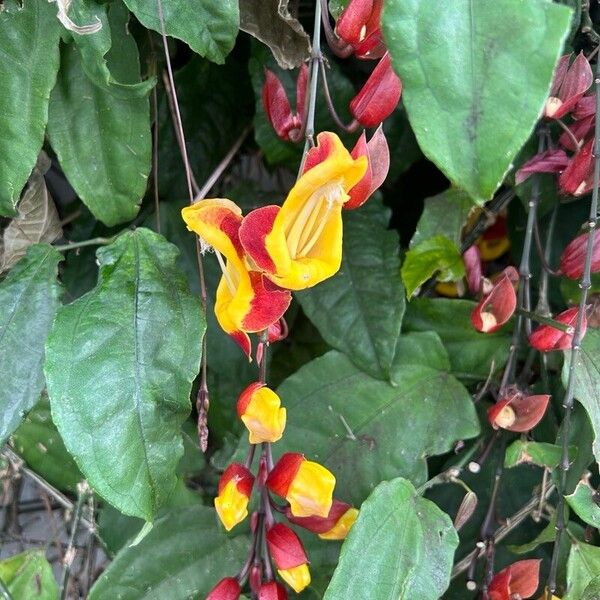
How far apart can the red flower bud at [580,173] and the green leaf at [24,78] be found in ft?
1.36

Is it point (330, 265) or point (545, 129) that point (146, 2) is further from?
point (545, 129)

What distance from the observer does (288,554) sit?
555mm

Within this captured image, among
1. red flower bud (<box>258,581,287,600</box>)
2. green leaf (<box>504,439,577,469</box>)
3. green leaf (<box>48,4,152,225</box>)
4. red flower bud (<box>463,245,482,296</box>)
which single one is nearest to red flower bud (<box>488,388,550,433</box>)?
green leaf (<box>504,439,577,469</box>)

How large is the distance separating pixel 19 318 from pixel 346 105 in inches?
14.4

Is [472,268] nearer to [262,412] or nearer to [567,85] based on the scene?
[567,85]

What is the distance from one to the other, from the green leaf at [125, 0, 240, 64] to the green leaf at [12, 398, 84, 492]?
441 millimetres

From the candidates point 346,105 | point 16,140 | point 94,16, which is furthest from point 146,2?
point 346,105

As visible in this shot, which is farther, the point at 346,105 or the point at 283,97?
the point at 346,105

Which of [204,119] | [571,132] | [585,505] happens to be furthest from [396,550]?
[204,119]

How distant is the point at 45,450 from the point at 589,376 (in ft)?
1.82

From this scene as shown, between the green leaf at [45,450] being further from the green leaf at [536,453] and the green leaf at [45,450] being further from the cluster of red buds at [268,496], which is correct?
the green leaf at [536,453]

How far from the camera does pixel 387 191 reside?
0.93m

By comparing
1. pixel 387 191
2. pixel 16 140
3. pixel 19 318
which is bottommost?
pixel 387 191

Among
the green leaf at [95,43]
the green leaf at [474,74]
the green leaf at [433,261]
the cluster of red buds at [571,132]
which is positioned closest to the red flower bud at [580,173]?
the cluster of red buds at [571,132]
